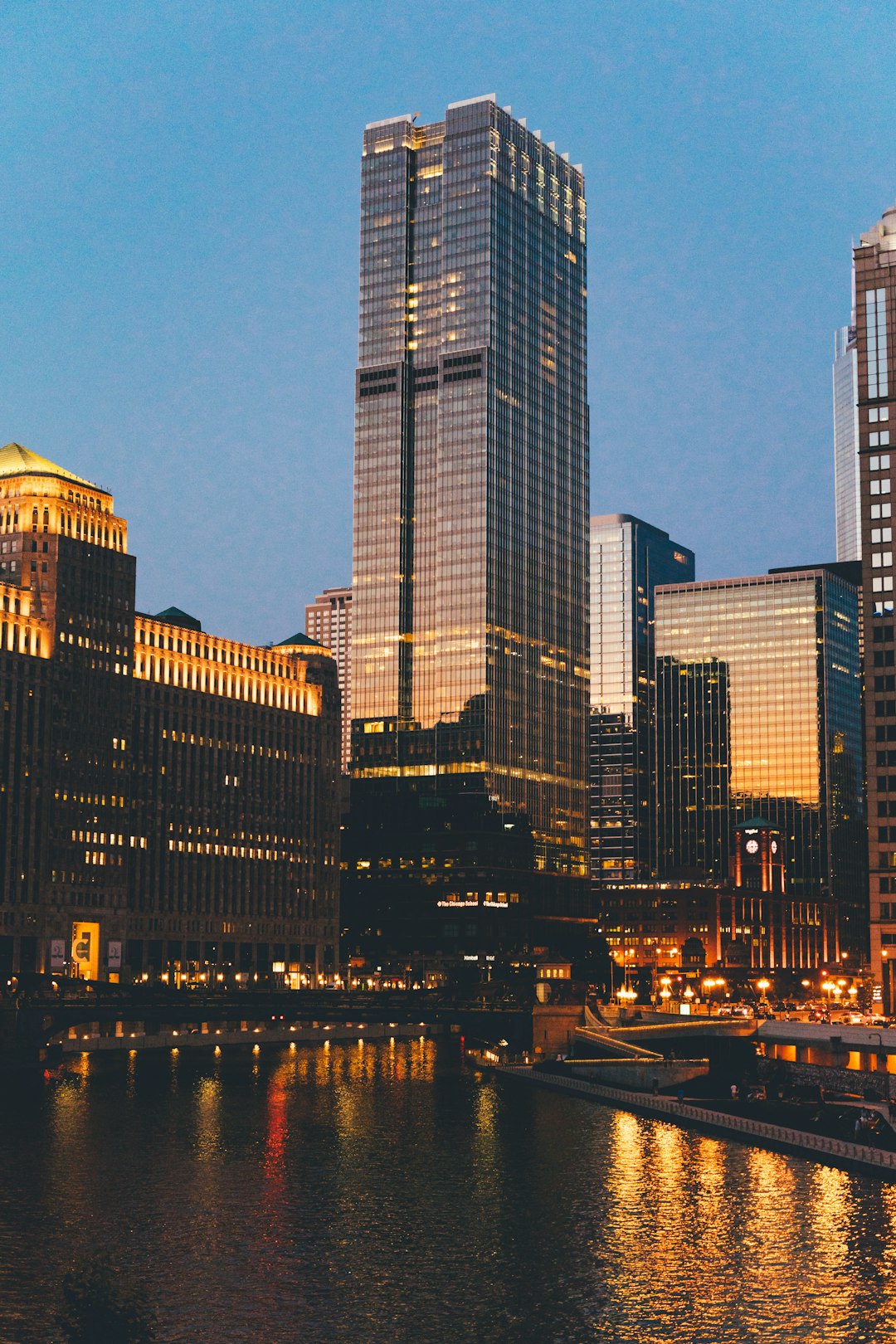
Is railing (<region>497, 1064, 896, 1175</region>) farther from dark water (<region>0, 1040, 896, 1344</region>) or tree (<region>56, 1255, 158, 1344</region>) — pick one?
tree (<region>56, 1255, 158, 1344</region>)

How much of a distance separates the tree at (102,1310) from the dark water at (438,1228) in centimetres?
147

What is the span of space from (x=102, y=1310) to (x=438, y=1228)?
32.6 metres

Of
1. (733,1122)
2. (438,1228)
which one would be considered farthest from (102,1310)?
(733,1122)

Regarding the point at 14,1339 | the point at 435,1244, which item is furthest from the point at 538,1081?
the point at 14,1339

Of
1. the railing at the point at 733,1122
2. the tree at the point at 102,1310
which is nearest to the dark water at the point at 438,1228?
the tree at the point at 102,1310

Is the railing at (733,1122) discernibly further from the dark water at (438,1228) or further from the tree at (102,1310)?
the tree at (102,1310)

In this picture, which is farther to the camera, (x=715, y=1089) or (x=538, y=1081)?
(x=538, y=1081)

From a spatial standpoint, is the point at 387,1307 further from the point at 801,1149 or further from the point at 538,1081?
the point at 538,1081

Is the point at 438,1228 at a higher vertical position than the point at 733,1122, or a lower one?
lower

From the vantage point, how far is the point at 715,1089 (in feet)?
598

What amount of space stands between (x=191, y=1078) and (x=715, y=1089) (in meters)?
57.3

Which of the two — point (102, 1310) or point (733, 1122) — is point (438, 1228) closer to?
point (102, 1310)

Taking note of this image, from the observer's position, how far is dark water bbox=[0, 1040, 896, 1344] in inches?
3386

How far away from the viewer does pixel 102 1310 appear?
79000 millimetres
